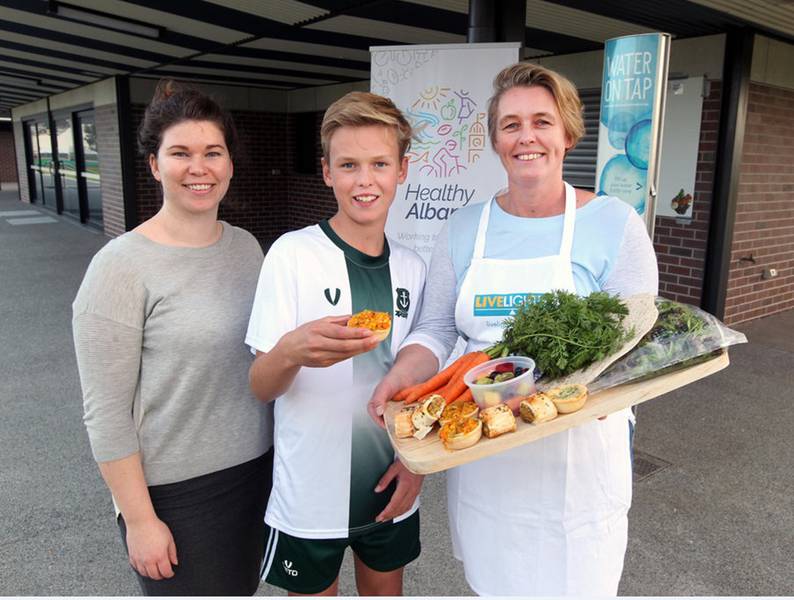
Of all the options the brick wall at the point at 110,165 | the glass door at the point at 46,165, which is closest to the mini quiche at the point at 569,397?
the brick wall at the point at 110,165

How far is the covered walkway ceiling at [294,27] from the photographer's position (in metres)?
5.56

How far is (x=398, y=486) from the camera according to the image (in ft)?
5.81

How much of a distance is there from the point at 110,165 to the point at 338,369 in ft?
36.3

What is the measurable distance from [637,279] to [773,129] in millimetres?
6396

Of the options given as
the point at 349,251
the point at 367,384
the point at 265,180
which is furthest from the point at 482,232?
the point at 265,180

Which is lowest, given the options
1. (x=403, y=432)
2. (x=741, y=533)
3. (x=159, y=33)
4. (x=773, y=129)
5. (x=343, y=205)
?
(x=741, y=533)

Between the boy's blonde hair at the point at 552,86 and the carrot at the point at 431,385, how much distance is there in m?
0.68

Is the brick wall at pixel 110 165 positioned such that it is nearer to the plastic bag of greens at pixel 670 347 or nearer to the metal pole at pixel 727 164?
the metal pole at pixel 727 164

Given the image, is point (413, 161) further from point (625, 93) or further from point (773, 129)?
point (773, 129)

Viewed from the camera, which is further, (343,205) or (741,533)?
(741,533)

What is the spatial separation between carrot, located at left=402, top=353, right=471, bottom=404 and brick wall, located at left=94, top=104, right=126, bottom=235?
1040 centimetres

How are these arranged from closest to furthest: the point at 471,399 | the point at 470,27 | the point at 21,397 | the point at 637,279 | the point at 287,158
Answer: the point at 471,399, the point at 637,279, the point at 470,27, the point at 21,397, the point at 287,158

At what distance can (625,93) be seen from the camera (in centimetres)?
376

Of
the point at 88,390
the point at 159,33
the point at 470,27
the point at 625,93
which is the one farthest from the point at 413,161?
the point at 159,33
